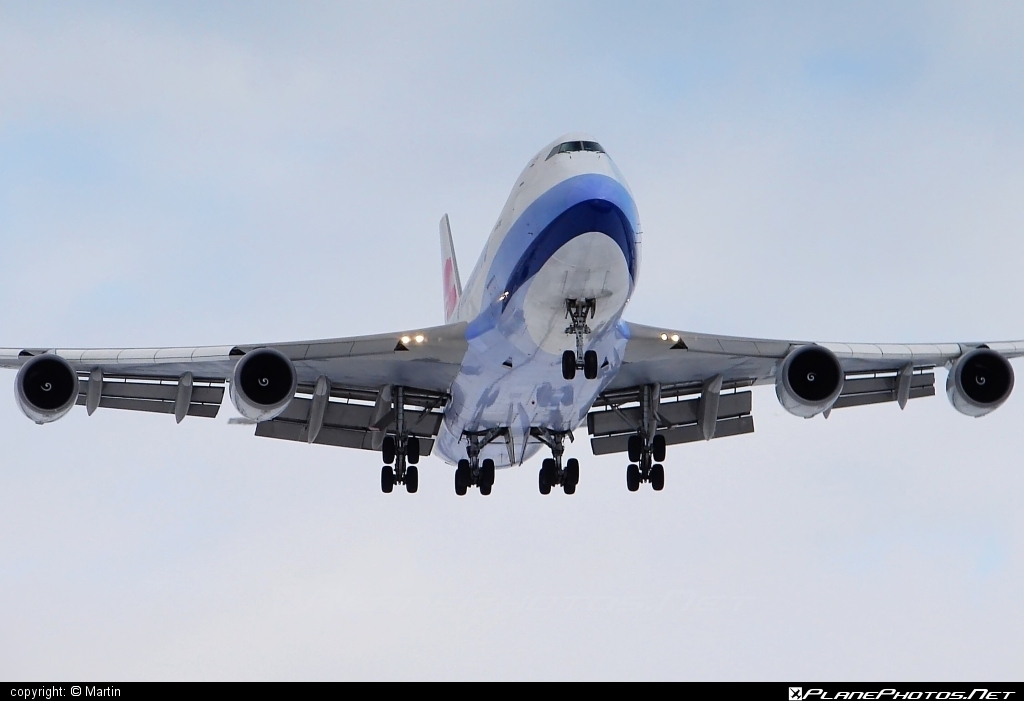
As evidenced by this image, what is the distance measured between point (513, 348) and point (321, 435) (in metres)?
6.40

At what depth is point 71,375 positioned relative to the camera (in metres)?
22.0

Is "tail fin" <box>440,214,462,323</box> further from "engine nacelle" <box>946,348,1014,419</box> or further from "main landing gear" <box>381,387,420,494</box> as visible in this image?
"engine nacelle" <box>946,348,1014,419</box>

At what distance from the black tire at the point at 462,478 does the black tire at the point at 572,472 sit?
2.04 metres

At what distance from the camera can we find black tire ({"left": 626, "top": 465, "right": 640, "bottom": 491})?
26.2m

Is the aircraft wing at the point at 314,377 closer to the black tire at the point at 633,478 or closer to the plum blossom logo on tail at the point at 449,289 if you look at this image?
the black tire at the point at 633,478

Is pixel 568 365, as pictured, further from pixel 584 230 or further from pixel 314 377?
pixel 314 377

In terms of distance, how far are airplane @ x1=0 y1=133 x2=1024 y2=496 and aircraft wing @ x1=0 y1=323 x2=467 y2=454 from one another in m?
0.04

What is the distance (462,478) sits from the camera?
2603 cm

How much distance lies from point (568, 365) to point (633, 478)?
663 centimetres

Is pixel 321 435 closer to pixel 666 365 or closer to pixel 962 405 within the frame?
pixel 666 365

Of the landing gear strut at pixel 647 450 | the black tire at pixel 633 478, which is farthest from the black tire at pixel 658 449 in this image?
the black tire at pixel 633 478
